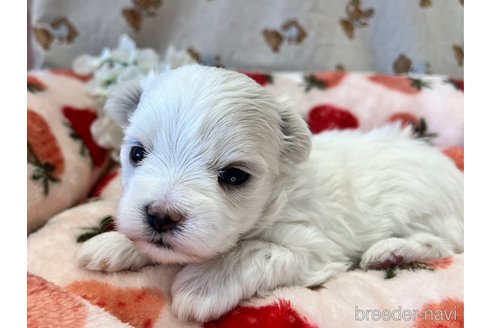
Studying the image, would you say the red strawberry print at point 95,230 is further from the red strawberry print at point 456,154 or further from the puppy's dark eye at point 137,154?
the red strawberry print at point 456,154

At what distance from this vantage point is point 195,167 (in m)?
1.35

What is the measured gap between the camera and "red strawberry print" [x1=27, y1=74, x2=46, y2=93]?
7.61 ft

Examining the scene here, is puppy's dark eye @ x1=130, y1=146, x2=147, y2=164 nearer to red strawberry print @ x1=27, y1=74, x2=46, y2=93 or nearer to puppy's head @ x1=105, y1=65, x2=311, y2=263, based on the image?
puppy's head @ x1=105, y1=65, x2=311, y2=263

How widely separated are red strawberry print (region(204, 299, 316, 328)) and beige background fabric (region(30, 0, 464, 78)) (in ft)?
6.47

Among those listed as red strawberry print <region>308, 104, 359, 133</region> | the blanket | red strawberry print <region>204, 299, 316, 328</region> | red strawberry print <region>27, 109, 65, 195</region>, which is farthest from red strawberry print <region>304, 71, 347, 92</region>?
red strawberry print <region>204, 299, 316, 328</region>

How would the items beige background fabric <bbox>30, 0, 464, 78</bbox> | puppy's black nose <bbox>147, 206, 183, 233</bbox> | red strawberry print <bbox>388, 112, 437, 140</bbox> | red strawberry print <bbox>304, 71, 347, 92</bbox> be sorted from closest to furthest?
puppy's black nose <bbox>147, 206, 183, 233</bbox>, red strawberry print <bbox>388, 112, 437, 140</bbox>, red strawberry print <bbox>304, 71, 347, 92</bbox>, beige background fabric <bbox>30, 0, 464, 78</bbox>

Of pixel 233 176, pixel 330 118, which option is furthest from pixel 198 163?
pixel 330 118

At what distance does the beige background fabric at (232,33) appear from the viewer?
2.96 metres

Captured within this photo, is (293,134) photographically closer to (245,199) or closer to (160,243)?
(245,199)

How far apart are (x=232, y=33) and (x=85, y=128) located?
1124mm

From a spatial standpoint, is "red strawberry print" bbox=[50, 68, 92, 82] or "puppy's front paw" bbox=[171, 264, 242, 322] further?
"red strawberry print" bbox=[50, 68, 92, 82]

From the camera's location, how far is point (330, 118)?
8.81ft

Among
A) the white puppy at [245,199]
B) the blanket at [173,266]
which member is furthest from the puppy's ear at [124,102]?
the blanket at [173,266]
